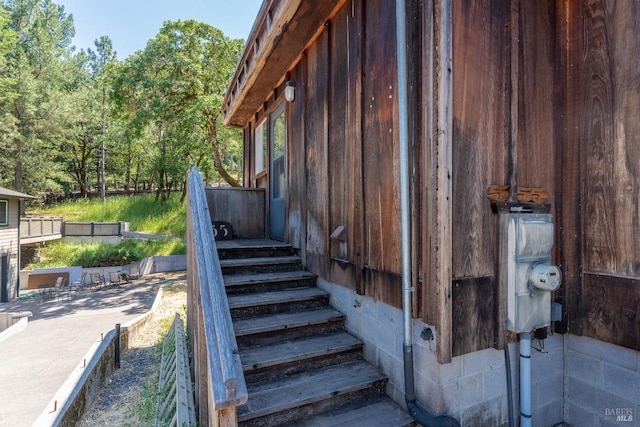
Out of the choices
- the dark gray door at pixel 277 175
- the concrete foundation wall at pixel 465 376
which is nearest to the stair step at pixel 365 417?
the concrete foundation wall at pixel 465 376

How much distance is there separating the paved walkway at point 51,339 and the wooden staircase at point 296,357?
14.6 feet

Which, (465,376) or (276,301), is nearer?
(465,376)

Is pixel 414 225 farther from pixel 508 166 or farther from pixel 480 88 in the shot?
pixel 480 88

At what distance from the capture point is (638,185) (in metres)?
2.02

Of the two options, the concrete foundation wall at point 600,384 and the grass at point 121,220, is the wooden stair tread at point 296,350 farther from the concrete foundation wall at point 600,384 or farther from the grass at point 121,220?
the grass at point 121,220

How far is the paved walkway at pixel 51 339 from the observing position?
5391 millimetres

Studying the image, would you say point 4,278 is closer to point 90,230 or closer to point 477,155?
point 90,230

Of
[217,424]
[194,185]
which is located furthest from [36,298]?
[217,424]

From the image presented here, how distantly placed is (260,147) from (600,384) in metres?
5.66

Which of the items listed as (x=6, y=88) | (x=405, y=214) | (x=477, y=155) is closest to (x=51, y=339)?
(x=405, y=214)

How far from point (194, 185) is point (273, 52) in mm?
1955

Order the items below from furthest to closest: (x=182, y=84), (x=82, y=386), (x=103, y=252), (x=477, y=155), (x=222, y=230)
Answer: (x=103, y=252) → (x=182, y=84) → (x=222, y=230) → (x=82, y=386) → (x=477, y=155)

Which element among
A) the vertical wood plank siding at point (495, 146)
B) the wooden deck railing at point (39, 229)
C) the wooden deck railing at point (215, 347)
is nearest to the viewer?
the wooden deck railing at point (215, 347)

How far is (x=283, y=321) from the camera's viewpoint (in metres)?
2.96
